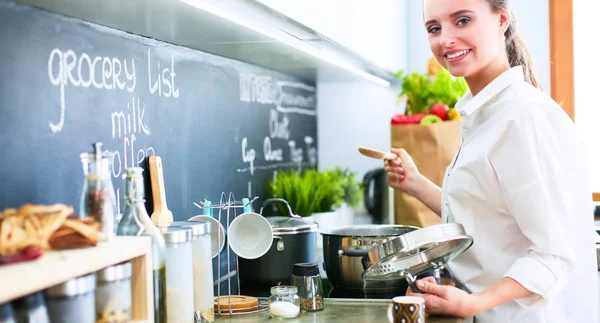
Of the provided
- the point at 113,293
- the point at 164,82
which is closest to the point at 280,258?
the point at 164,82

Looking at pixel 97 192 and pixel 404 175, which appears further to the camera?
pixel 404 175

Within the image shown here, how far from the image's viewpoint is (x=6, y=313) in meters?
0.80

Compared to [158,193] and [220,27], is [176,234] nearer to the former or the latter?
[158,193]

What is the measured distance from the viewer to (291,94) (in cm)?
279

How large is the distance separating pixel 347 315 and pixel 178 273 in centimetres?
44

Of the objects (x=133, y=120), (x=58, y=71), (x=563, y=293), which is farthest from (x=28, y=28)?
(x=563, y=293)

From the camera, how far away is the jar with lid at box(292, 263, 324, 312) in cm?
161

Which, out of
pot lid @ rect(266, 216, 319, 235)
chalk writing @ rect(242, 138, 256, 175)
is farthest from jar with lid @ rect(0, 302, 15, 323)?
chalk writing @ rect(242, 138, 256, 175)

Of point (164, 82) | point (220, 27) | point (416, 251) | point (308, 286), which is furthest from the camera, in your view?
point (164, 82)

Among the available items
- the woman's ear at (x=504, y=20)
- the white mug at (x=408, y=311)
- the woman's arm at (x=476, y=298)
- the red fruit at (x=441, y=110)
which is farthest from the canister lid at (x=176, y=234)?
the red fruit at (x=441, y=110)

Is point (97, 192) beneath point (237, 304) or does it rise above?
above

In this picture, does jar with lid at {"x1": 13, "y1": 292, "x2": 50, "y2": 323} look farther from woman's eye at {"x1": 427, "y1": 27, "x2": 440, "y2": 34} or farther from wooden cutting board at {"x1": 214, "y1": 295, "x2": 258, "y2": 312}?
woman's eye at {"x1": 427, "y1": 27, "x2": 440, "y2": 34}

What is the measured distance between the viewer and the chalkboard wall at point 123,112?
120cm

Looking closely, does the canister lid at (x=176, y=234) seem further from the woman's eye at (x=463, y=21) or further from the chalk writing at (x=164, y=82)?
the woman's eye at (x=463, y=21)
